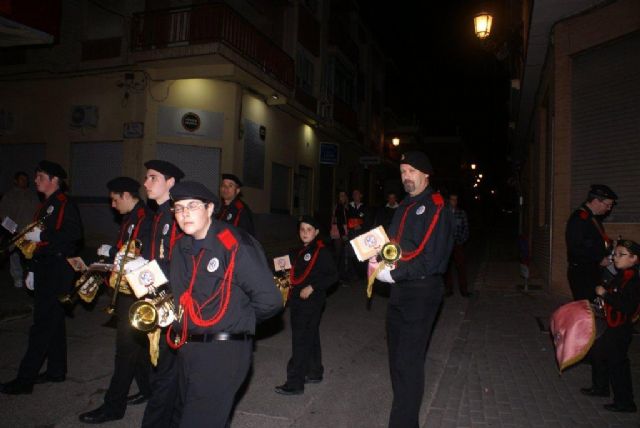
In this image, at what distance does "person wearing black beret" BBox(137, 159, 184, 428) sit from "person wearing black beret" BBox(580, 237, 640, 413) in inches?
151

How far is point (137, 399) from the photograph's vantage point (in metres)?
4.48

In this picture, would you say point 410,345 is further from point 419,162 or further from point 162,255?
point 162,255

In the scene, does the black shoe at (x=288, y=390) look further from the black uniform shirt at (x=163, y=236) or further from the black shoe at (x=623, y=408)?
the black shoe at (x=623, y=408)

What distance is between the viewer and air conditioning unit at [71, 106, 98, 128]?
569 inches

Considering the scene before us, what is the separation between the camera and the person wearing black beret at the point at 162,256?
11.0 feet

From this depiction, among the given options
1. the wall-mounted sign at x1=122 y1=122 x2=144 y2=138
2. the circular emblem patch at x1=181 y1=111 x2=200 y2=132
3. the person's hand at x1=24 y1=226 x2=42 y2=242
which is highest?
the circular emblem patch at x1=181 y1=111 x2=200 y2=132

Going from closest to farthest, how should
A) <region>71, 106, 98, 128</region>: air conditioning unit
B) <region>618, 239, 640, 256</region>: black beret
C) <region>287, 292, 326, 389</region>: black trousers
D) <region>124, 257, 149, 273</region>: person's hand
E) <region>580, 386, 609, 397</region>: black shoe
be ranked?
<region>124, 257, 149, 273</region>: person's hand < <region>618, 239, 640, 256</region>: black beret < <region>580, 386, 609, 397</region>: black shoe < <region>287, 292, 326, 389</region>: black trousers < <region>71, 106, 98, 128</region>: air conditioning unit

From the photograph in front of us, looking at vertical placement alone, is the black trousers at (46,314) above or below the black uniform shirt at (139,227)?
below

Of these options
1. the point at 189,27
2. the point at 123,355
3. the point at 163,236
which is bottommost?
the point at 123,355

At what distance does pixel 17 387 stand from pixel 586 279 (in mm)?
6292

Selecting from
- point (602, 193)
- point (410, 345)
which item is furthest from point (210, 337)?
point (602, 193)

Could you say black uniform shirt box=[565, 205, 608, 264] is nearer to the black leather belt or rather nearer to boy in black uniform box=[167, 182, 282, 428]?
boy in black uniform box=[167, 182, 282, 428]

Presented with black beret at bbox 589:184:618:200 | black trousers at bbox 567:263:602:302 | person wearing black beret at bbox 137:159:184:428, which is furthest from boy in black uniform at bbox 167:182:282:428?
black beret at bbox 589:184:618:200

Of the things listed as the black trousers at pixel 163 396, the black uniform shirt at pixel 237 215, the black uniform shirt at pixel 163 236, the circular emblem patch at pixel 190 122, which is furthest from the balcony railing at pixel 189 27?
the black trousers at pixel 163 396
